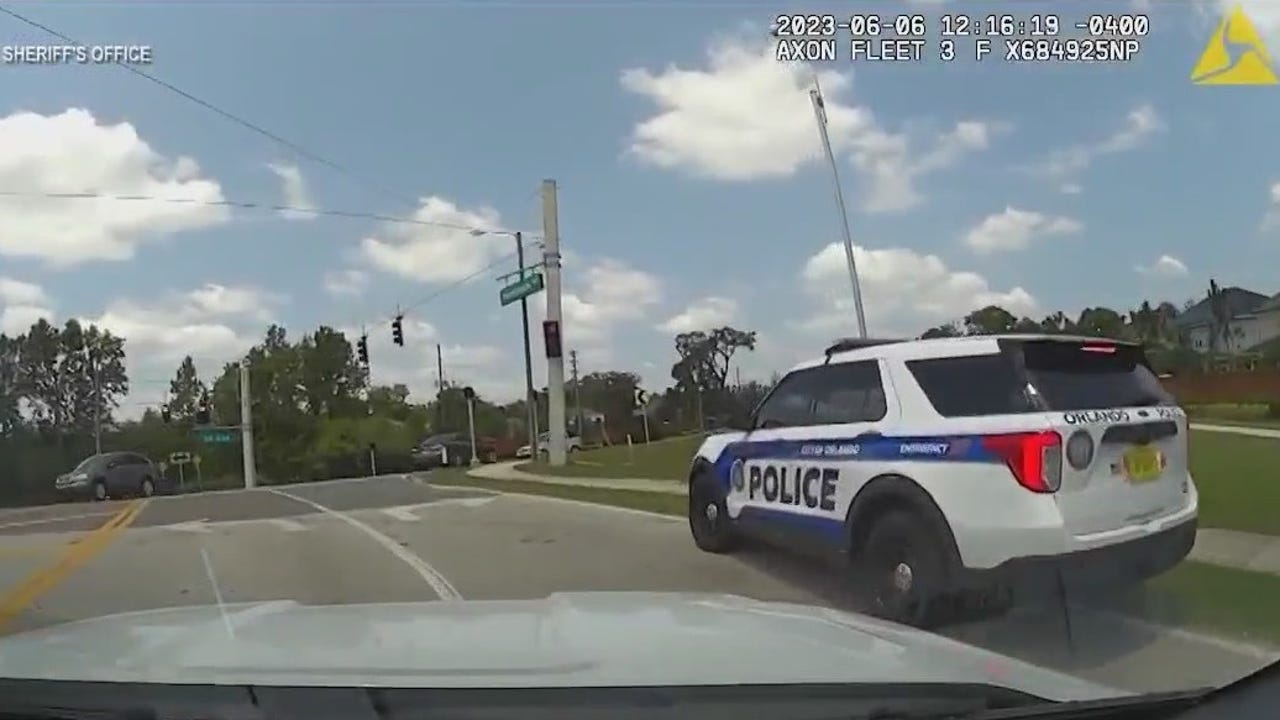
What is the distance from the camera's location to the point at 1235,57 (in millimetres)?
6727

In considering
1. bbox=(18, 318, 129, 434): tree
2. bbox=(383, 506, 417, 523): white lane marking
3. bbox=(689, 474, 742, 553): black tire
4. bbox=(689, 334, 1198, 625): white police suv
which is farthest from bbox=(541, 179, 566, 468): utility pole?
bbox=(18, 318, 129, 434): tree

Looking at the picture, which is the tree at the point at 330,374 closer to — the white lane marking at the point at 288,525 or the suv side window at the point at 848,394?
the white lane marking at the point at 288,525

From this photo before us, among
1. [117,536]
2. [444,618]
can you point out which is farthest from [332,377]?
[444,618]

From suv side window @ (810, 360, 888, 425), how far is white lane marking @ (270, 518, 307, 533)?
6.56 meters

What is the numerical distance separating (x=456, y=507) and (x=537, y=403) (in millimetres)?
8729

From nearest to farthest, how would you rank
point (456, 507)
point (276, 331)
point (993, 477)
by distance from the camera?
point (993, 477), point (276, 331), point (456, 507)

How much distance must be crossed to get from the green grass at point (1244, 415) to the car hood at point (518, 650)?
4.22m

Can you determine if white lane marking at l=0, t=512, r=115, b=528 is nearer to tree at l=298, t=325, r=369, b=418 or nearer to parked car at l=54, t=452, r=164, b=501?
parked car at l=54, t=452, r=164, b=501

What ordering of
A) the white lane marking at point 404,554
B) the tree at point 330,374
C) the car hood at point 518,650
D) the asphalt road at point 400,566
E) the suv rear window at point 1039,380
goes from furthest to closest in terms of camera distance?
the tree at point 330,374 < the white lane marking at point 404,554 < the suv rear window at point 1039,380 < the asphalt road at point 400,566 < the car hood at point 518,650

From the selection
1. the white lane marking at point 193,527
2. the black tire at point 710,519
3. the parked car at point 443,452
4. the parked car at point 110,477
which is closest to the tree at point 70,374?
the parked car at point 110,477

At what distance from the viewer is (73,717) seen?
298cm

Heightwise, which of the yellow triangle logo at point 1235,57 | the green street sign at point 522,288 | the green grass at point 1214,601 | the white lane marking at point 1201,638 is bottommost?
the white lane marking at point 1201,638

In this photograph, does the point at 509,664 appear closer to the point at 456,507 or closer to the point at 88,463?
the point at 88,463

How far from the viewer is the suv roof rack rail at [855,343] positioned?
715 cm
